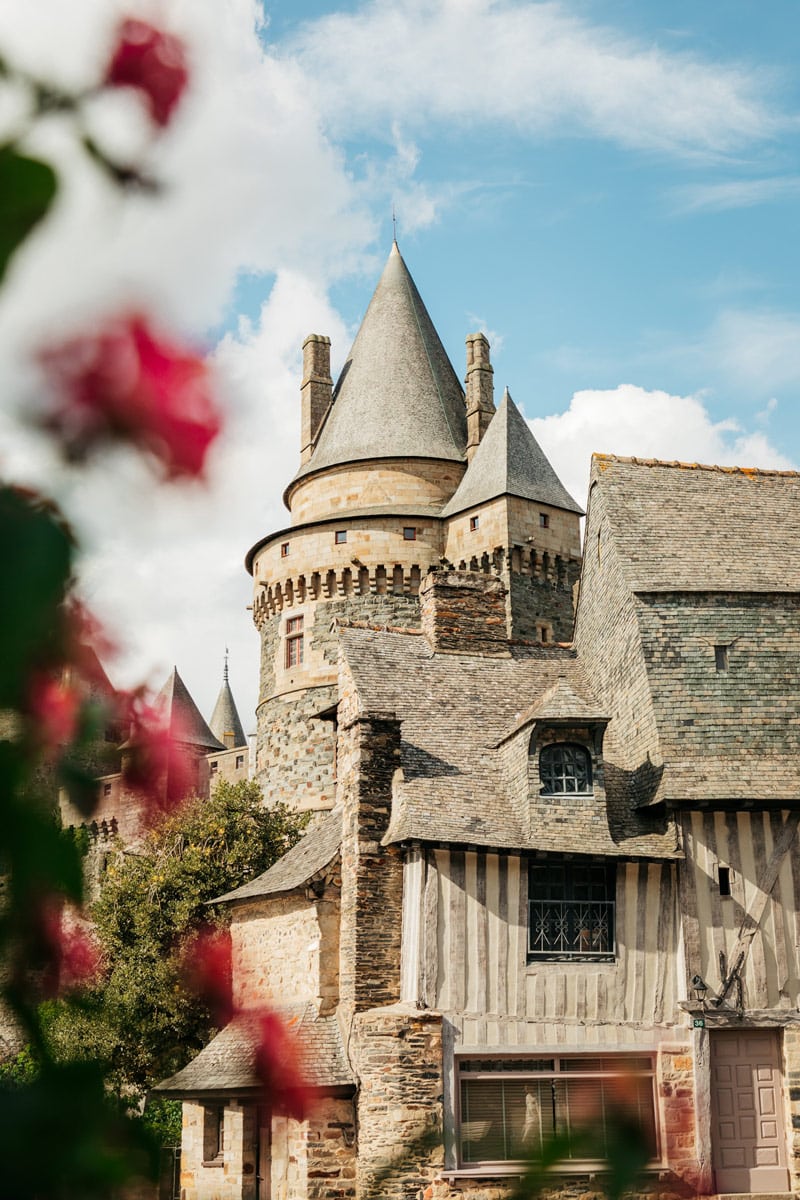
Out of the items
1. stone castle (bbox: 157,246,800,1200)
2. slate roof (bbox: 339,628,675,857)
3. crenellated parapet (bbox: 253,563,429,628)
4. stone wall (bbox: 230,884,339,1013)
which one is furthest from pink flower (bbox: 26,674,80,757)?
crenellated parapet (bbox: 253,563,429,628)

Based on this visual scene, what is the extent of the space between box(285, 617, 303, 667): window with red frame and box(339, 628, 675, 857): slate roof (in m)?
20.3

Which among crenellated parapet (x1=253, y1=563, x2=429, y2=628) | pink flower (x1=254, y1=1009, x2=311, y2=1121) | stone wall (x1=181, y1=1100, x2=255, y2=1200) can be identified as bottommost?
stone wall (x1=181, y1=1100, x2=255, y2=1200)

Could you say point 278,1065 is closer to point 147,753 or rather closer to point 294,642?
point 147,753

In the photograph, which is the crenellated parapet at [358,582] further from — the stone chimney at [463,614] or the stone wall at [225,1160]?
the stone wall at [225,1160]

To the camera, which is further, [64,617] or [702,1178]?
[702,1178]

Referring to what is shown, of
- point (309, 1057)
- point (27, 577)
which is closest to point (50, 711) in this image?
point (27, 577)

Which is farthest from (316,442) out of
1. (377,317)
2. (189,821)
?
(189,821)

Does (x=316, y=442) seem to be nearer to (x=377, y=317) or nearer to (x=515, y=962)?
(x=377, y=317)

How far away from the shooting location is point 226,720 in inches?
2940

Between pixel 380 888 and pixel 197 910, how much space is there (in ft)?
34.3

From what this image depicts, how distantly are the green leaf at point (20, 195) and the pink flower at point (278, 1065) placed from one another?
0.91 m

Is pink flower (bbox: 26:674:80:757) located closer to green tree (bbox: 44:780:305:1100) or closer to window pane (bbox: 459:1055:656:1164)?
window pane (bbox: 459:1055:656:1164)

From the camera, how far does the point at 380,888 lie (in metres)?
17.6

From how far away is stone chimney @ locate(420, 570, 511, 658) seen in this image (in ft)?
68.5
